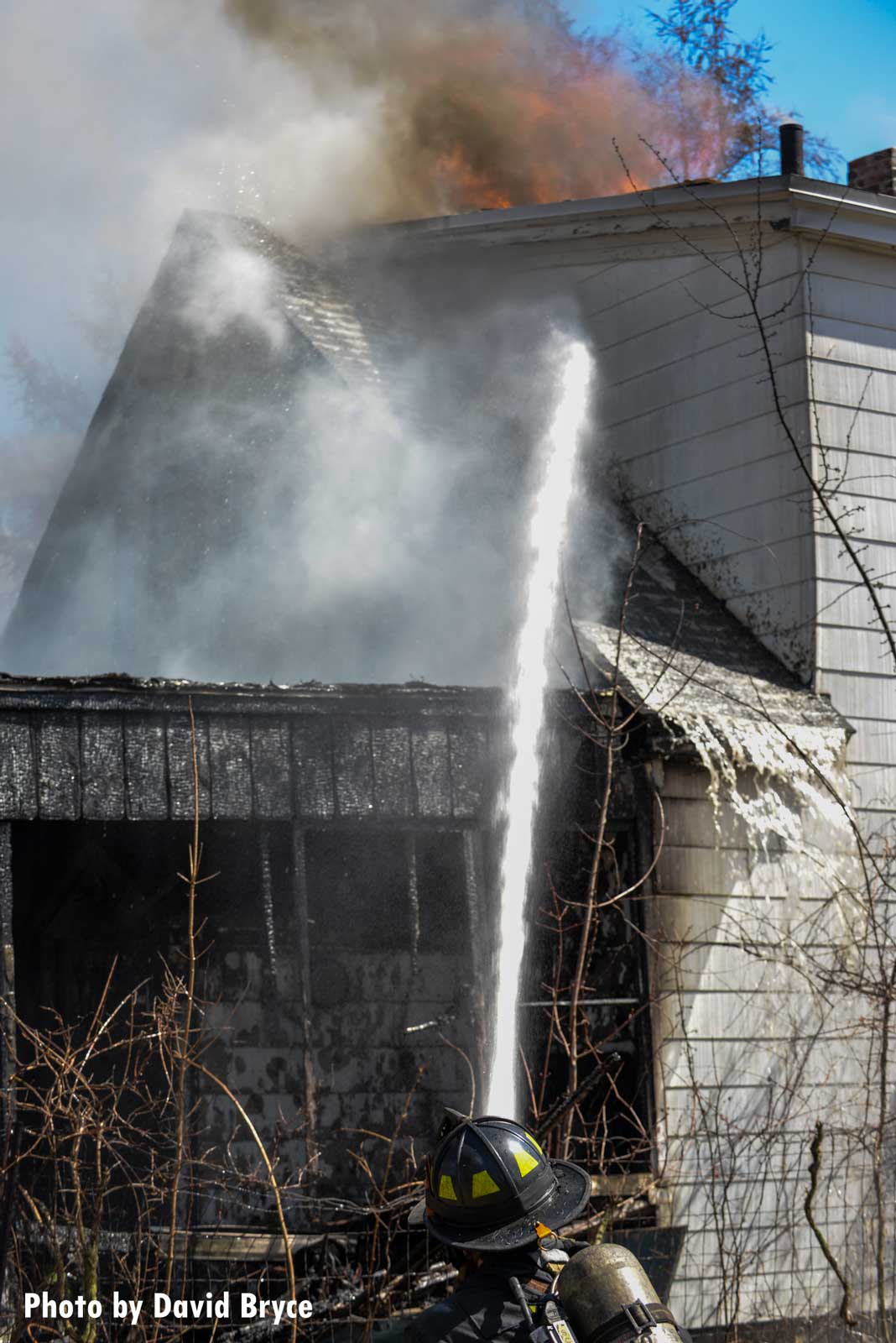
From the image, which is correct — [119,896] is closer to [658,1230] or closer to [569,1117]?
[569,1117]

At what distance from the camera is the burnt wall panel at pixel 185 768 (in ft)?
26.5

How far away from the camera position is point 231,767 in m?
8.25

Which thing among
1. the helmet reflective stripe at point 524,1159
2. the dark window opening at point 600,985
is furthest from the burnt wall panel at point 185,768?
the helmet reflective stripe at point 524,1159

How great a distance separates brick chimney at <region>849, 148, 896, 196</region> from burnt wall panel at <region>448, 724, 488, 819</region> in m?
6.84

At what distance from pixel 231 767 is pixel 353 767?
695 millimetres


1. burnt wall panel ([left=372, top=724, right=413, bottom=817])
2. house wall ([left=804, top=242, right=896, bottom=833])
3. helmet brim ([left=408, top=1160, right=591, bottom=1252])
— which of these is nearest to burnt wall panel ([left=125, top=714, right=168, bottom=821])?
burnt wall panel ([left=372, top=724, right=413, bottom=817])

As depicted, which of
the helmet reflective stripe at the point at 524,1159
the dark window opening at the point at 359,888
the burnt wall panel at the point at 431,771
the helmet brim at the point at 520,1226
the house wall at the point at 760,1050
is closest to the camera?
the helmet brim at the point at 520,1226

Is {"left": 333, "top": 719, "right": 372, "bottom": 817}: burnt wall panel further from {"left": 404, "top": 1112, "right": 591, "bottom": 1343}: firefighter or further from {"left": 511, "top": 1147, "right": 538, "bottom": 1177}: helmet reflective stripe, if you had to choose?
{"left": 511, "top": 1147, "right": 538, "bottom": 1177}: helmet reflective stripe

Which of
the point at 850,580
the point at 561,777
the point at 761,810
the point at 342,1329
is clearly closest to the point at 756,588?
the point at 850,580

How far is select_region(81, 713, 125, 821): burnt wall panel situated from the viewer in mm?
7855

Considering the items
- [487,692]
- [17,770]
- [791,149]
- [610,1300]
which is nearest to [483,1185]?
[610,1300]

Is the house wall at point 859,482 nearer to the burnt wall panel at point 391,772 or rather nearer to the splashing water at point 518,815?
the splashing water at point 518,815

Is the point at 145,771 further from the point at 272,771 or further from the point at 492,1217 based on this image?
the point at 492,1217

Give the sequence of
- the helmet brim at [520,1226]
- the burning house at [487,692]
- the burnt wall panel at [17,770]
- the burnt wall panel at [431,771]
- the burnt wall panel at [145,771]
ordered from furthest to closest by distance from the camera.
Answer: the burnt wall panel at [431,771], the burning house at [487,692], the burnt wall panel at [145,771], the burnt wall panel at [17,770], the helmet brim at [520,1226]
